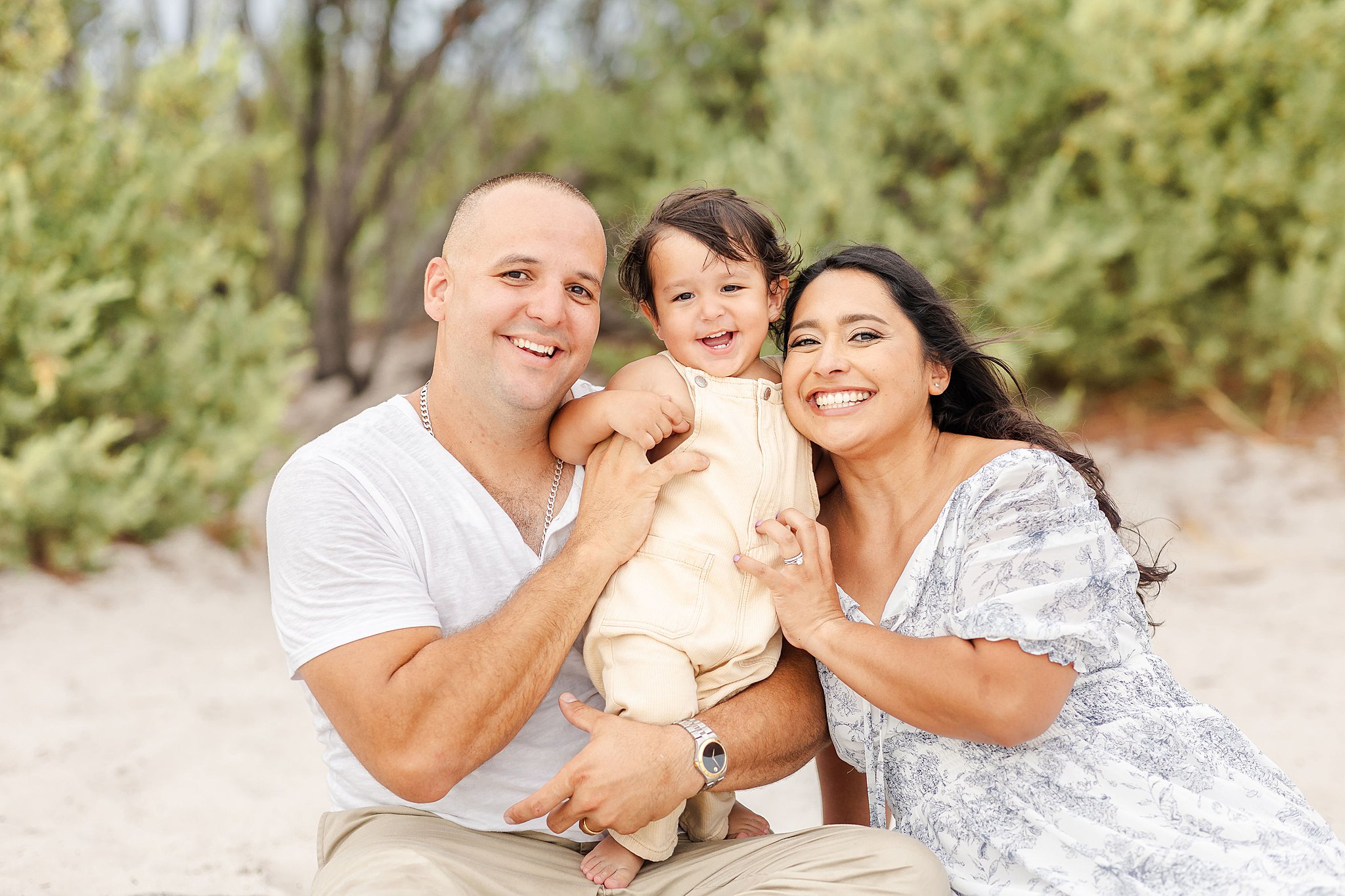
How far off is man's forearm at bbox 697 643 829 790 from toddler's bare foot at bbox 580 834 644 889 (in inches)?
10.0

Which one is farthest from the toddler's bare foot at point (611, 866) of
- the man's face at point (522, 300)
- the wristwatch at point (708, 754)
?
the man's face at point (522, 300)

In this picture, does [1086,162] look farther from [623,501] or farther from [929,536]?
[623,501]

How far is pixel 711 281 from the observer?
2508 mm

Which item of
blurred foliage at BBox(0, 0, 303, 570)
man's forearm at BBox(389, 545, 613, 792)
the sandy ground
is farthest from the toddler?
blurred foliage at BBox(0, 0, 303, 570)

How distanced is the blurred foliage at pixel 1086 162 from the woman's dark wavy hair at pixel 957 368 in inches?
141

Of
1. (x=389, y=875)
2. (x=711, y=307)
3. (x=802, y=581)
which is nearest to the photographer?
(x=389, y=875)

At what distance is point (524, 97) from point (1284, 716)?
6.85 m

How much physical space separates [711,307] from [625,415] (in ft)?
1.14

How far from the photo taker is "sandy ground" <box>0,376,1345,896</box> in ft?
10.5

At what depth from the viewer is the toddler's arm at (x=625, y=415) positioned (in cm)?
235

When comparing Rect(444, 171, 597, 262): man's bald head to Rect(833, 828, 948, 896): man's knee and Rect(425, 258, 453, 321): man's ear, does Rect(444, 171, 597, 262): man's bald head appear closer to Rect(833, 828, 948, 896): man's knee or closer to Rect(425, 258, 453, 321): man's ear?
Rect(425, 258, 453, 321): man's ear

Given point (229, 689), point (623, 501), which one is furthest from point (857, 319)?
point (229, 689)

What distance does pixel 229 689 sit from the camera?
4.42 meters

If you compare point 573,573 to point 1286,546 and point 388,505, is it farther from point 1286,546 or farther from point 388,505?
point 1286,546
